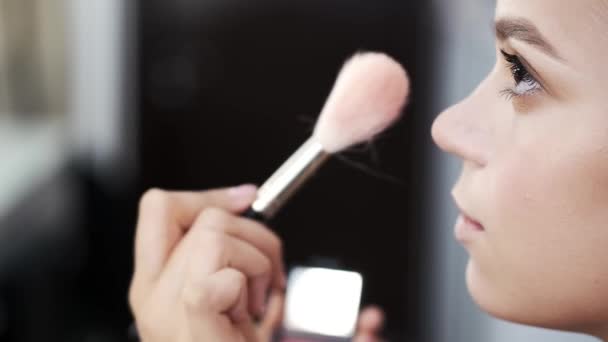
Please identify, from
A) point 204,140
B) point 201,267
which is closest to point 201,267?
point 201,267

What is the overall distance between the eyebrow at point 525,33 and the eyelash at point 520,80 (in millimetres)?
12

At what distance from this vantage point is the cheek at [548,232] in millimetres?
→ 284

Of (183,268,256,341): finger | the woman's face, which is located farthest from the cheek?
(183,268,256,341): finger

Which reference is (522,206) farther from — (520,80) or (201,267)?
(201,267)

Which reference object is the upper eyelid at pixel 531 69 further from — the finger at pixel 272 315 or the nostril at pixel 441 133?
the finger at pixel 272 315

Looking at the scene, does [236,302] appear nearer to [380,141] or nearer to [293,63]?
[380,141]

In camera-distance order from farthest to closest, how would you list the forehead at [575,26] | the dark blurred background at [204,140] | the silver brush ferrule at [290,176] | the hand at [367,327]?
1. the dark blurred background at [204,140]
2. the hand at [367,327]
3. the silver brush ferrule at [290,176]
4. the forehead at [575,26]

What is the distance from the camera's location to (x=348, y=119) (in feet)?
1.21

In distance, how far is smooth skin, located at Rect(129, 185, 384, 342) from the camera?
35cm

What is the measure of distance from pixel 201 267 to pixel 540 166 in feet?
0.54

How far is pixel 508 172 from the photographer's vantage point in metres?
0.30

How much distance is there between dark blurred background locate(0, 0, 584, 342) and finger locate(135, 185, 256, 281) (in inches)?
2.6

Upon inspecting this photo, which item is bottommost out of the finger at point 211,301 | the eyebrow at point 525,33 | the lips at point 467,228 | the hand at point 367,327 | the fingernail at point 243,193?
the hand at point 367,327

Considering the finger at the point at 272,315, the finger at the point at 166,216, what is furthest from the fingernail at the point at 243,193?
the finger at the point at 272,315
